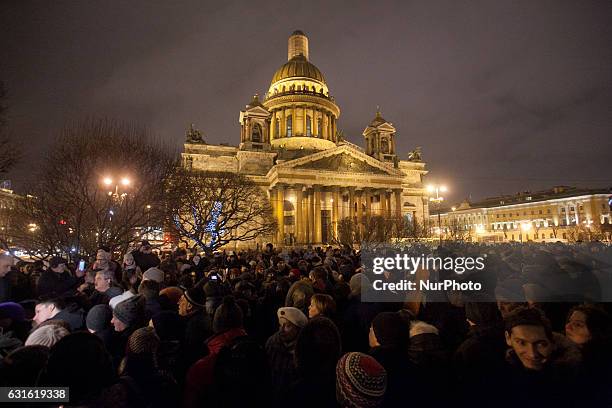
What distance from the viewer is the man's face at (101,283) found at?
568 cm

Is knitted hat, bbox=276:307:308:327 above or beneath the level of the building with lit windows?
beneath

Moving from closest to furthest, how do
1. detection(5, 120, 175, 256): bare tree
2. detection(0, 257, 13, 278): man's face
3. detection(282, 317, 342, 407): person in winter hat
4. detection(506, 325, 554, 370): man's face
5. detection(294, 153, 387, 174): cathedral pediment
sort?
detection(282, 317, 342, 407): person in winter hat
detection(506, 325, 554, 370): man's face
detection(0, 257, 13, 278): man's face
detection(5, 120, 175, 256): bare tree
detection(294, 153, 387, 174): cathedral pediment

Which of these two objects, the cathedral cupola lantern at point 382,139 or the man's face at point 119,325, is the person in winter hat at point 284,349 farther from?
the cathedral cupola lantern at point 382,139

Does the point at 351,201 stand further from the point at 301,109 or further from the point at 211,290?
the point at 211,290

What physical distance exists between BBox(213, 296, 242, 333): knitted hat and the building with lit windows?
7113 cm

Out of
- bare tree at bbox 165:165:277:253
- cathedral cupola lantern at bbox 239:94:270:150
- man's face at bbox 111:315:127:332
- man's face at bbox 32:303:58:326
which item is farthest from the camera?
cathedral cupola lantern at bbox 239:94:270:150

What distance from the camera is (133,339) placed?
2816 mm

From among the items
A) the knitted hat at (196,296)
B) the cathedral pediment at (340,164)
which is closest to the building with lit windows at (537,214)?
the cathedral pediment at (340,164)

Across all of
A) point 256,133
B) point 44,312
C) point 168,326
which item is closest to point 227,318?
point 168,326

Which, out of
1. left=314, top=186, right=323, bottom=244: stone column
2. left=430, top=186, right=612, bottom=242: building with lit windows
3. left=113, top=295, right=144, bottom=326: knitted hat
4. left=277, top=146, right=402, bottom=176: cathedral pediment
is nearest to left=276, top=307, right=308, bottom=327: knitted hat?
left=113, top=295, right=144, bottom=326: knitted hat

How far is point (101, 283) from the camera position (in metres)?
5.71

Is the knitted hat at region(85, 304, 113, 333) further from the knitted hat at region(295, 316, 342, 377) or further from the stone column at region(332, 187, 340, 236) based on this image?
the stone column at region(332, 187, 340, 236)

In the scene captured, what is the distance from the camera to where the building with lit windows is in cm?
7700

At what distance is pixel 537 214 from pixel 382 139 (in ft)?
189
